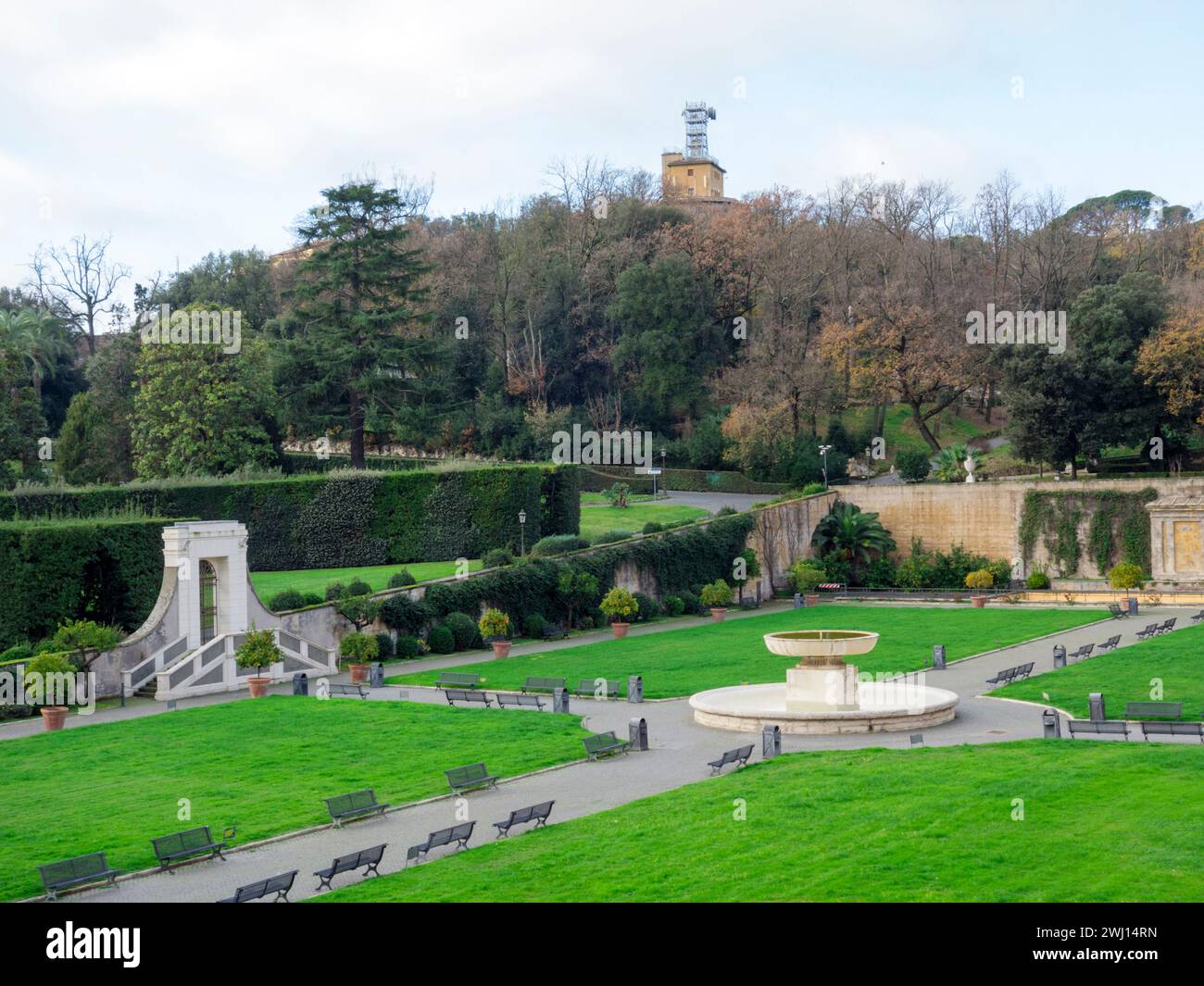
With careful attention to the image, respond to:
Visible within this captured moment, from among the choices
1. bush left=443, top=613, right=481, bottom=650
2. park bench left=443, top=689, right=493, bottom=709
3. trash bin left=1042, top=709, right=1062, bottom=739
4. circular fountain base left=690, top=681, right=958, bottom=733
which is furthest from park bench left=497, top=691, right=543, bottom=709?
trash bin left=1042, top=709, right=1062, bottom=739

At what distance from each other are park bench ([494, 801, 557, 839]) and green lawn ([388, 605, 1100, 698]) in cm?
1158

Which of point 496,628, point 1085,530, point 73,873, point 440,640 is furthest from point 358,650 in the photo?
point 1085,530

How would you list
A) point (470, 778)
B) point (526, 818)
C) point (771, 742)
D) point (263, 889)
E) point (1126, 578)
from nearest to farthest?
point (263, 889) < point (526, 818) < point (470, 778) < point (771, 742) < point (1126, 578)

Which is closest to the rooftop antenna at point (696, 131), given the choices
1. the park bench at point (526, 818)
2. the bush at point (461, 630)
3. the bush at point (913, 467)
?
the bush at point (913, 467)

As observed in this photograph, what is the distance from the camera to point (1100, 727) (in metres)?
23.0

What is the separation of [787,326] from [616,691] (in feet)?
138

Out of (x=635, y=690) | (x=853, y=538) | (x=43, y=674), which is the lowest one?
(x=635, y=690)

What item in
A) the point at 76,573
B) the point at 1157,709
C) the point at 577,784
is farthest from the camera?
the point at 76,573

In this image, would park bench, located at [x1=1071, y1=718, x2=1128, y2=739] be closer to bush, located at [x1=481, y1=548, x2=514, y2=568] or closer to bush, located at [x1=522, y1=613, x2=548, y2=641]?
bush, located at [x1=522, y1=613, x2=548, y2=641]

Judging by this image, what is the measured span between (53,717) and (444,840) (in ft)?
45.4

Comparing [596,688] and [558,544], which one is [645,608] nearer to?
[558,544]
